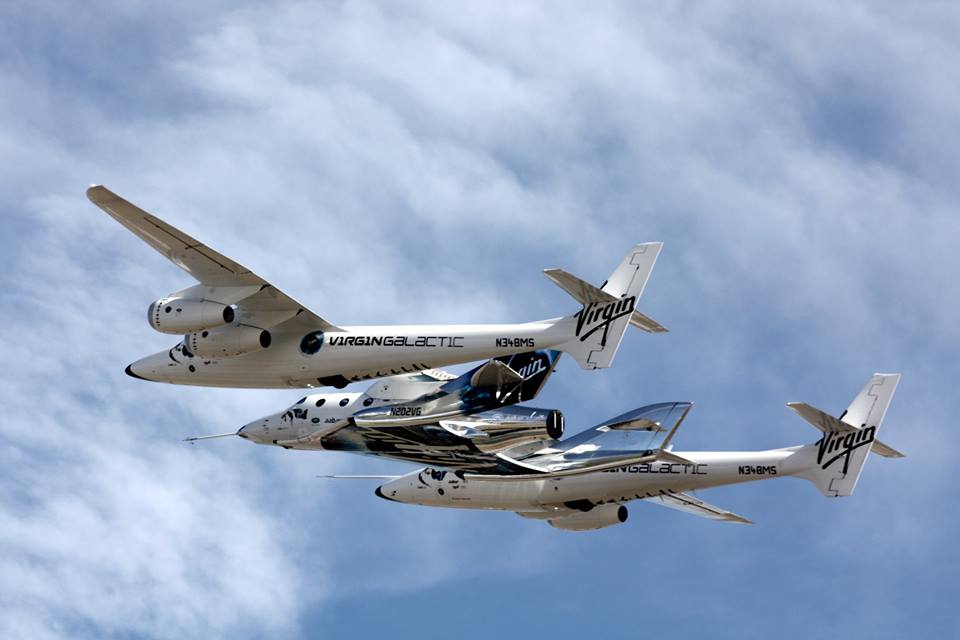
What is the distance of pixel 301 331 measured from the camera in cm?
5056

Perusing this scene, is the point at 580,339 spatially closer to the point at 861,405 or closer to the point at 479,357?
the point at 479,357

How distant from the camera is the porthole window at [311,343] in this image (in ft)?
164

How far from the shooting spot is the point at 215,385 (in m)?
52.2

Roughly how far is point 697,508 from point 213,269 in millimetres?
22120

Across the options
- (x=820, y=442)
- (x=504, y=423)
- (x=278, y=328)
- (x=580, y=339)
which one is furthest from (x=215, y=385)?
Result: (x=820, y=442)

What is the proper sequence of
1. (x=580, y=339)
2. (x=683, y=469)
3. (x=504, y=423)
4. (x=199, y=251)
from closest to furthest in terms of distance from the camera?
(x=580, y=339) < (x=199, y=251) < (x=504, y=423) < (x=683, y=469)

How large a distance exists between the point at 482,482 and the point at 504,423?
5.41 metres

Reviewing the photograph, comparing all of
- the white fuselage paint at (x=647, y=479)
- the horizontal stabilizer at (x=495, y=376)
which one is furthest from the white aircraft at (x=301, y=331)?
the white fuselage paint at (x=647, y=479)

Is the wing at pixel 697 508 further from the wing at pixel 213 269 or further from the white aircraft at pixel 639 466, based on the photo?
the wing at pixel 213 269

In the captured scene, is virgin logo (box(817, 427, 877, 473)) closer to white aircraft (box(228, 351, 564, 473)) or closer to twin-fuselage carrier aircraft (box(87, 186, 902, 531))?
twin-fuselage carrier aircraft (box(87, 186, 902, 531))

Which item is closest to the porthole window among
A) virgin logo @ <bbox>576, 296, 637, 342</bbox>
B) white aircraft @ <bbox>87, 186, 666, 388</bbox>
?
white aircraft @ <bbox>87, 186, 666, 388</bbox>

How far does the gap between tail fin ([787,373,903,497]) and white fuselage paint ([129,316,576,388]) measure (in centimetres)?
1179

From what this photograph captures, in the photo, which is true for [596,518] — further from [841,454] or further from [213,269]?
[213,269]

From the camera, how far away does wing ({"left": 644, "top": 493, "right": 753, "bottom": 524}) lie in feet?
204
